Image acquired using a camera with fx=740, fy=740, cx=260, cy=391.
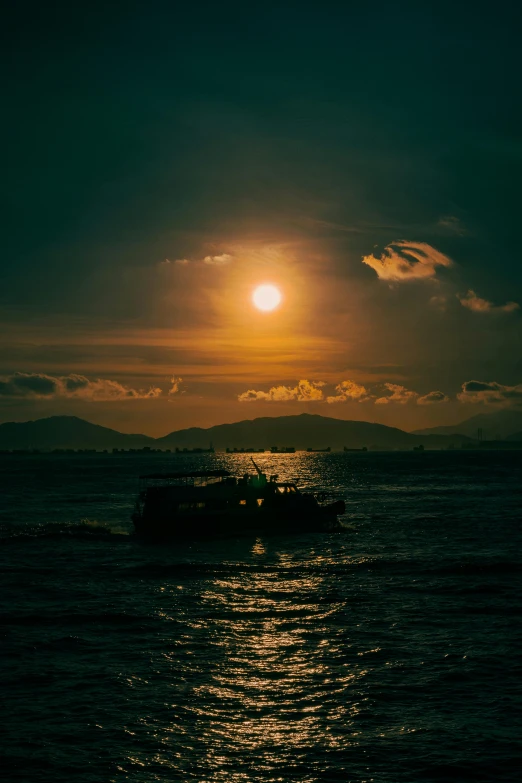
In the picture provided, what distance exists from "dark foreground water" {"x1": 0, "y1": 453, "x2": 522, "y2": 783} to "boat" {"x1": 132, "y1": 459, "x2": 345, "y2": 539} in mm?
11659

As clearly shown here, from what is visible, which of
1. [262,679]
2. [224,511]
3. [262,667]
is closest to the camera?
[262,679]

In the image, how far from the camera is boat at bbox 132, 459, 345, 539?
241 feet

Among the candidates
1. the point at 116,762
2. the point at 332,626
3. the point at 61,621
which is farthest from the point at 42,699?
the point at 332,626

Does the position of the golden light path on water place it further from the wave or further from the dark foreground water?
the wave

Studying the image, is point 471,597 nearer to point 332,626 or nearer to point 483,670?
point 332,626

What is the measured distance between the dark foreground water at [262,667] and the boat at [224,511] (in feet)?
38.2

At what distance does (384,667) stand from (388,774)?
910 cm

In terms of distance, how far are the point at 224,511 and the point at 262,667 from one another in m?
46.5

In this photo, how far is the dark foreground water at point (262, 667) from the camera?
824 inches

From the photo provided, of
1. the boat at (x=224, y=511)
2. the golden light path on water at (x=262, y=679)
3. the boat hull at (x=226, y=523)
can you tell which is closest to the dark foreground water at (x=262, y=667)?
Result: the golden light path on water at (x=262, y=679)

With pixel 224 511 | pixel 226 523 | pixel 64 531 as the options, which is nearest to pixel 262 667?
pixel 226 523

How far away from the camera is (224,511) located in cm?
7512

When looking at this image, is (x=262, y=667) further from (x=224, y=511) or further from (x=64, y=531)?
(x=64, y=531)

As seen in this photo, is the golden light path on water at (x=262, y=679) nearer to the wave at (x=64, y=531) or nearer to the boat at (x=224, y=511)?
the boat at (x=224, y=511)
